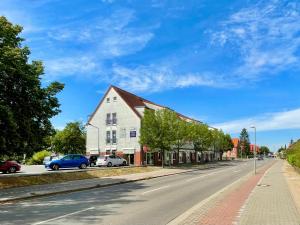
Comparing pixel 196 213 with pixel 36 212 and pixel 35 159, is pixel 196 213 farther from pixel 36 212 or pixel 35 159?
pixel 35 159

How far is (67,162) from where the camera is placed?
160ft

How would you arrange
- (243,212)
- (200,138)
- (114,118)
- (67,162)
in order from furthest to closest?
(200,138)
(114,118)
(67,162)
(243,212)

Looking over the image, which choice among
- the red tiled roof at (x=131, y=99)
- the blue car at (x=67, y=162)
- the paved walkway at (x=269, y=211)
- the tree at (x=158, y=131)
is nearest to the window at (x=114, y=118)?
the red tiled roof at (x=131, y=99)

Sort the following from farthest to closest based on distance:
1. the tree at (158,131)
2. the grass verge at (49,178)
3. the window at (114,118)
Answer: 1. the window at (114,118)
2. the tree at (158,131)
3. the grass verge at (49,178)

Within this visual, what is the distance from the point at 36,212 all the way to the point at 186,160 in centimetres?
7493

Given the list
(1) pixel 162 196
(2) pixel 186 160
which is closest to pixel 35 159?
(2) pixel 186 160

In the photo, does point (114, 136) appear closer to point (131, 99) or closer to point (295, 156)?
point (131, 99)

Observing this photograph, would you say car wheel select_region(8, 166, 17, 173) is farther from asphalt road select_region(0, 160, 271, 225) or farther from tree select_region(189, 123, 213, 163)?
tree select_region(189, 123, 213, 163)

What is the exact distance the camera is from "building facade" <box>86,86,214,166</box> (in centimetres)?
7138

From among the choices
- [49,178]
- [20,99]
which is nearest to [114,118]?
[49,178]

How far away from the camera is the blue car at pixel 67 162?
47.7 m

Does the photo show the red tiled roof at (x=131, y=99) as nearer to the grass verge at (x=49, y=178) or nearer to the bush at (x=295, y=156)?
the bush at (x=295, y=156)

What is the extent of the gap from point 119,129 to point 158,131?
583 inches

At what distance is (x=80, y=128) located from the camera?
315ft
